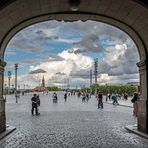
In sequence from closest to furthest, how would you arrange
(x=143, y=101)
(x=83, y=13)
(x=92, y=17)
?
(x=83, y=13), (x=92, y=17), (x=143, y=101)

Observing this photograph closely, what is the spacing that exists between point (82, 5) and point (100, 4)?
64 centimetres

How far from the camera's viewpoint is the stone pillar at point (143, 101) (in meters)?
14.9

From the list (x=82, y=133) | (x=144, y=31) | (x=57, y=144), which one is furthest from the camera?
(x=82, y=133)

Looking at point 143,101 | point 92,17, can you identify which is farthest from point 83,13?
point 143,101

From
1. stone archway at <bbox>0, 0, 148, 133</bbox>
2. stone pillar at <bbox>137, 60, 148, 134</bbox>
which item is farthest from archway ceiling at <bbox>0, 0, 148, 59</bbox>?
stone pillar at <bbox>137, 60, 148, 134</bbox>

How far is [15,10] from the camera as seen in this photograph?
13062mm

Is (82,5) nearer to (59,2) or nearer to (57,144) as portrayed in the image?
(59,2)

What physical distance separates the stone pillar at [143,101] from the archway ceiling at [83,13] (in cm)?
56

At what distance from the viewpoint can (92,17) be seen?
15.0 meters

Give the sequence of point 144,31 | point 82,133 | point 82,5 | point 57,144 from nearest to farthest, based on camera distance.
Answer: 1. point 57,144
2. point 82,5
3. point 144,31
4. point 82,133

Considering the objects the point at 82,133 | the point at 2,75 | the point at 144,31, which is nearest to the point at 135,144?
the point at 82,133

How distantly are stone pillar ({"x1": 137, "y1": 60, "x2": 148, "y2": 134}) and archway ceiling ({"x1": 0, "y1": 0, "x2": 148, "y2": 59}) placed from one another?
1.85ft

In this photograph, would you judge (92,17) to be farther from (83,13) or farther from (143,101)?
(143,101)

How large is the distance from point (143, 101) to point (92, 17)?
13.2ft
